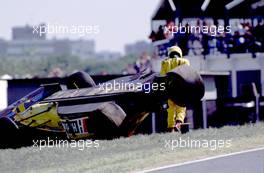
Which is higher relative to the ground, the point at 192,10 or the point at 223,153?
the point at 192,10

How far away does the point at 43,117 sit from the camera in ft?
49.6

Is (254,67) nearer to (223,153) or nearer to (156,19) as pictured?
(156,19)

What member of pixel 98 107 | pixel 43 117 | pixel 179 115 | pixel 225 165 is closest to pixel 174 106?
pixel 179 115

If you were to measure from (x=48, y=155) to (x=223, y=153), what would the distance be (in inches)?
124

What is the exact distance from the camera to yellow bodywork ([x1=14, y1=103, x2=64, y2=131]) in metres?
15.1

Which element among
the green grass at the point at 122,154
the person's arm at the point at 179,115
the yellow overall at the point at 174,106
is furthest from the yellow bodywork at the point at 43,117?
the person's arm at the point at 179,115

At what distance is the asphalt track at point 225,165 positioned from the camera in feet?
35.2

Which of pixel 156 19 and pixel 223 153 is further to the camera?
pixel 156 19

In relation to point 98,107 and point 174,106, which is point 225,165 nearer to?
point 98,107

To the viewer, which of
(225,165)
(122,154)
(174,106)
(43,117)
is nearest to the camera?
(225,165)

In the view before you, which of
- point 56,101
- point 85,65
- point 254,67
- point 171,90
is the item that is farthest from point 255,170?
point 85,65

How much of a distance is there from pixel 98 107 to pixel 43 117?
1.27 metres

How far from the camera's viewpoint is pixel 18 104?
15578mm

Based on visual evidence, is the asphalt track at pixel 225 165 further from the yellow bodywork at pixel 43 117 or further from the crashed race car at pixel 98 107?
the yellow bodywork at pixel 43 117
